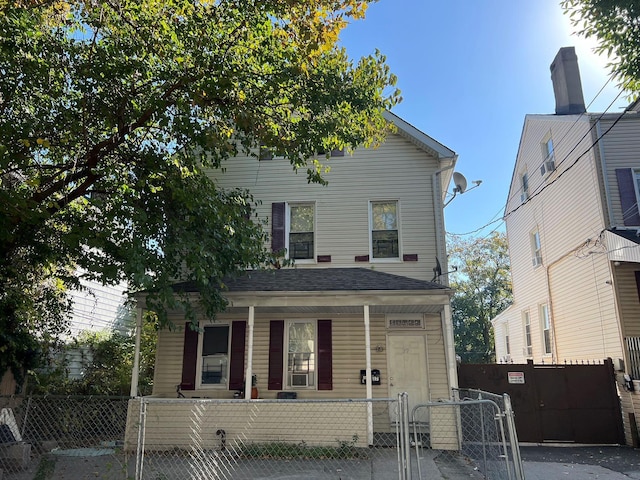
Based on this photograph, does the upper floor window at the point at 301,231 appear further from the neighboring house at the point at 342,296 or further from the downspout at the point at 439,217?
the downspout at the point at 439,217

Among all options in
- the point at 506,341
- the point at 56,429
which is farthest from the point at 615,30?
the point at 506,341

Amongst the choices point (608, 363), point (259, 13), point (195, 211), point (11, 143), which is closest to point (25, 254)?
point (11, 143)

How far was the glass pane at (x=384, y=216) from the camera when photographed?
12.0 m

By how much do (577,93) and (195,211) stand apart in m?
12.6

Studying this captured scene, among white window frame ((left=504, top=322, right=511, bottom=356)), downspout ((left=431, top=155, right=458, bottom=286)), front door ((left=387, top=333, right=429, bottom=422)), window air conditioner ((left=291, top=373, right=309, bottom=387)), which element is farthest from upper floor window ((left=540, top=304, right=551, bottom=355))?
window air conditioner ((left=291, top=373, right=309, bottom=387))

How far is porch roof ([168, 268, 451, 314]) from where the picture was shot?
9.59 meters

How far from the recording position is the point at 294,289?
9.88 meters

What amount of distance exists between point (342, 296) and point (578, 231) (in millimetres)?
7406

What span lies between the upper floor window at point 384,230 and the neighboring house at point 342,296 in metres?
0.03

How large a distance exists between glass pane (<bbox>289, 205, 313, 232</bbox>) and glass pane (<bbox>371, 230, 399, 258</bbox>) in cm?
169

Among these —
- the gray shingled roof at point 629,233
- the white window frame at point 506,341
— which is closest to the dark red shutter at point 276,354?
the gray shingled roof at point 629,233

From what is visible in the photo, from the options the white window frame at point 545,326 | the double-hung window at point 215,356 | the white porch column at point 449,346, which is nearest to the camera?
the white porch column at point 449,346

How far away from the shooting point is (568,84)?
14602mm

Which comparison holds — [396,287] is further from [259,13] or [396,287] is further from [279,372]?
[259,13]
